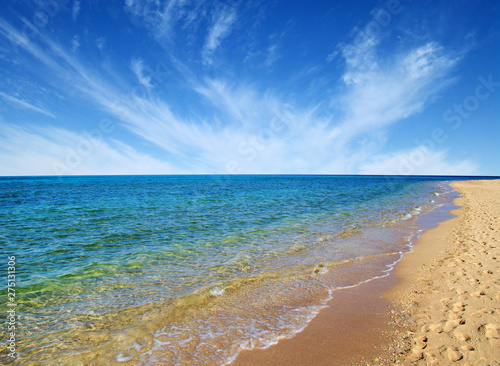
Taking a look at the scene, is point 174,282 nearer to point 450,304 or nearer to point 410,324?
point 410,324

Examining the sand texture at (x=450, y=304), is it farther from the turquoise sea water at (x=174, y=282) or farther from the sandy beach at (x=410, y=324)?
the turquoise sea water at (x=174, y=282)

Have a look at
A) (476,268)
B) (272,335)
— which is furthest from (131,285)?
(476,268)

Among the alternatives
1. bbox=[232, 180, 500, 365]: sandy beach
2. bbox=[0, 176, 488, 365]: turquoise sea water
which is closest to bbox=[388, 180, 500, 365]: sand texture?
bbox=[232, 180, 500, 365]: sandy beach

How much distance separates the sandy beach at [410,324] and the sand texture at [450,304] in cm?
1

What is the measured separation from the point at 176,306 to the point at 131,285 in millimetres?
2117

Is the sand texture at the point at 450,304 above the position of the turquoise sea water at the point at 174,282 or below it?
below

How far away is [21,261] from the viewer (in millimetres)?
9023

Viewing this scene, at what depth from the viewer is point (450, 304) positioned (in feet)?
17.6

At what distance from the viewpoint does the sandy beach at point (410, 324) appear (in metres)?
3.88

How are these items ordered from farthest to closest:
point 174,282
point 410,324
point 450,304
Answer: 1. point 174,282
2. point 450,304
3. point 410,324

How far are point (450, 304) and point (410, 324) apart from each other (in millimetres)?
1400

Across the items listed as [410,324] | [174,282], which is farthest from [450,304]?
[174,282]

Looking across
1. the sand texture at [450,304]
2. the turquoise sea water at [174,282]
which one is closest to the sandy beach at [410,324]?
the sand texture at [450,304]

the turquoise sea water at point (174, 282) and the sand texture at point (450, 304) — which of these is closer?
the sand texture at point (450, 304)
